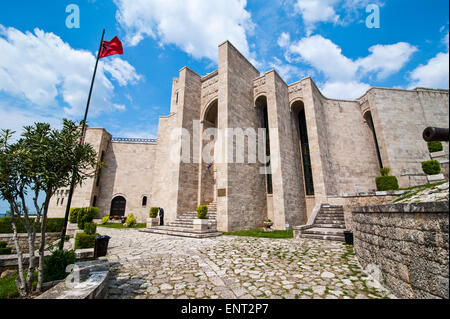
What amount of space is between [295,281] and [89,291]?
11.2ft

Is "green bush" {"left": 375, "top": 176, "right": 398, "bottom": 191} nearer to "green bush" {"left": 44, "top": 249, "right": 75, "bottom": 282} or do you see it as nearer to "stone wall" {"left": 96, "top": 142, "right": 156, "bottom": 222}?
"green bush" {"left": 44, "top": 249, "right": 75, "bottom": 282}

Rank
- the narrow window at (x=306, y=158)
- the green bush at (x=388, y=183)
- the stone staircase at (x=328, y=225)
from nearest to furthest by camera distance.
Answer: the stone staircase at (x=328, y=225) < the green bush at (x=388, y=183) < the narrow window at (x=306, y=158)

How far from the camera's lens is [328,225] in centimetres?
1006

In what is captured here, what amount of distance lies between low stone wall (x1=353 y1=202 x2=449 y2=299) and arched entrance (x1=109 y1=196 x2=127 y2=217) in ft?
78.2

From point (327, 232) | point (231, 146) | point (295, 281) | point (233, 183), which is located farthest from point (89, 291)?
point (231, 146)

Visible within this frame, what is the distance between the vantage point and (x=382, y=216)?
3.46 m

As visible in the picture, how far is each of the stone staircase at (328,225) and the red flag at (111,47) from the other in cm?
1132

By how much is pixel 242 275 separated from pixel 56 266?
3.70 m

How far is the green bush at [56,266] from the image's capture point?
358 cm

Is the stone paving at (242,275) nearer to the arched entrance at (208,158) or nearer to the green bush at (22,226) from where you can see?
the green bush at (22,226)

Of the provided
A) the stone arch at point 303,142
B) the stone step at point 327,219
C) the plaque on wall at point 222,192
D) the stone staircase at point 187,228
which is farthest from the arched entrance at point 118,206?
the stone step at point 327,219

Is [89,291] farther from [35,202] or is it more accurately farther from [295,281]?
[295,281]

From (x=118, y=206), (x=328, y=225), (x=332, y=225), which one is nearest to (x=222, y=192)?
(x=328, y=225)

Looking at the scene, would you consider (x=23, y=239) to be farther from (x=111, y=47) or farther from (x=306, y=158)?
(x=306, y=158)
